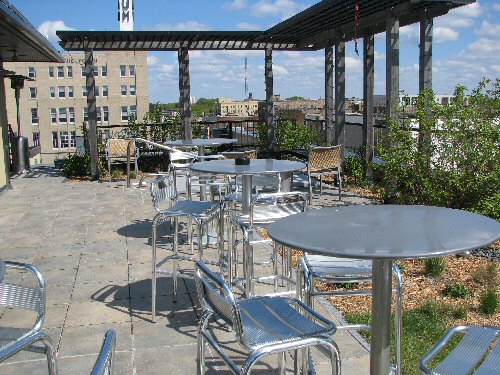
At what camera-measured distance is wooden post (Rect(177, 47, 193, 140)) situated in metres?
11.1

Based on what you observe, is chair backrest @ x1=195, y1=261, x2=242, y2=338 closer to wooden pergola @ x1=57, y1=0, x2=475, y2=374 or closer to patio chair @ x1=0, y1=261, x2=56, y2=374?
patio chair @ x1=0, y1=261, x2=56, y2=374

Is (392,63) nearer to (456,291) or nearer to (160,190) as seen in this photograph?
(456,291)

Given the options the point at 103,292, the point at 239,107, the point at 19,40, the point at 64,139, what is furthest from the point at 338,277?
the point at 64,139

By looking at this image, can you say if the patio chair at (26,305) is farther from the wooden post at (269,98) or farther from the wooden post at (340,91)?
the wooden post at (269,98)

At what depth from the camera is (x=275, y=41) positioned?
11.4 metres

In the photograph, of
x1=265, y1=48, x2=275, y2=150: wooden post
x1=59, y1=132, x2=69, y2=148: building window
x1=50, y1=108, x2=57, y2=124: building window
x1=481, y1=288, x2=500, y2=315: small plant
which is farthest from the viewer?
x1=59, y1=132, x2=69, y2=148: building window

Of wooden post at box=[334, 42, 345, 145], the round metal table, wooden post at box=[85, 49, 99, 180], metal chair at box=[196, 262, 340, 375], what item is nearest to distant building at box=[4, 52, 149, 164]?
wooden post at box=[85, 49, 99, 180]

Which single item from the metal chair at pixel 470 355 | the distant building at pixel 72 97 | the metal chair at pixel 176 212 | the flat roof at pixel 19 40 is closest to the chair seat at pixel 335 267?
the metal chair at pixel 470 355

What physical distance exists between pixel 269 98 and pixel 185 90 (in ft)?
5.68

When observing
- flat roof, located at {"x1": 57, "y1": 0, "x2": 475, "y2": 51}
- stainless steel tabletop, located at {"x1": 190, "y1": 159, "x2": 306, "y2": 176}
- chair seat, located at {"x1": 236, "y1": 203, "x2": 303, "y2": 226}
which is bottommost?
chair seat, located at {"x1": 236, "y1": 203, "x2": 303, "y2": 226}

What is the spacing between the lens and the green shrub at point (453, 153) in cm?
541

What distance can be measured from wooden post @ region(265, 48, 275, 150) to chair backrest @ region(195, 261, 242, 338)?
9.43 meters

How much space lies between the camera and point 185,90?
11.1 meters

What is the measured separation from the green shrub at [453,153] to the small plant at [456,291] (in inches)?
50.5
